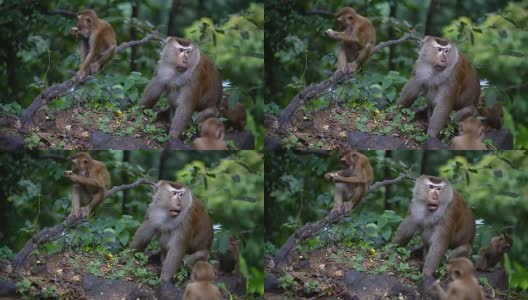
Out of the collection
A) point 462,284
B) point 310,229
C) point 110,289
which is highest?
point 310,229

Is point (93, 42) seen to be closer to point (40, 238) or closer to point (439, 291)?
point (40, 238)

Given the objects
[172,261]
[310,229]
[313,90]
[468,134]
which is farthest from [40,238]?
[468,134]

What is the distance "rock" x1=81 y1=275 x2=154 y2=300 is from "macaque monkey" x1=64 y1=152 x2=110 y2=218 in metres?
0.55

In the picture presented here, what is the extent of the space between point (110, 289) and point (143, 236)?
20.3 inches

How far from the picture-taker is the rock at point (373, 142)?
8445 mm

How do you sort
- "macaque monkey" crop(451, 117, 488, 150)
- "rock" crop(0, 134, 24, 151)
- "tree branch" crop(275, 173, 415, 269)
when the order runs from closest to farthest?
"macaque monkey" crop(451, 117, 488, 150) < "rock" crop(0, 134, 24, 151) < "tree branch" crop(275, 173, 415, 269)

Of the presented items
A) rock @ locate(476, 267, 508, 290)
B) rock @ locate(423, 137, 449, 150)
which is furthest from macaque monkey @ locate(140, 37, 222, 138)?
rock @ locate(476, 267, 508, 290)

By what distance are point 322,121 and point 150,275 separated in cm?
191

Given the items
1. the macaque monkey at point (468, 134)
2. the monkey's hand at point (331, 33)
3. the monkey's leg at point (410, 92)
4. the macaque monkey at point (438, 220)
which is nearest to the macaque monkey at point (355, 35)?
the monkey's hand at point (331, 33)

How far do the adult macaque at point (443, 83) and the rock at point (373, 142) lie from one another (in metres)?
0.30

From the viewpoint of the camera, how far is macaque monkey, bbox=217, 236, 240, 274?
8.45 metres

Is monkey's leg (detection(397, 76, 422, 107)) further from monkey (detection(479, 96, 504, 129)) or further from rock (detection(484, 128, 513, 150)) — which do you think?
rock (detection(484, 128, 513, 150))

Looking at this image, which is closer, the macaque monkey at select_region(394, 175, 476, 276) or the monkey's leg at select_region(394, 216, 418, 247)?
the macaque monkey at select_region(394, 175, 476, 276)

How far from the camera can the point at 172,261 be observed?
8305 millimetres
